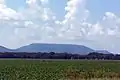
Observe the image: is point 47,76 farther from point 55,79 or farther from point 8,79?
point 8,79

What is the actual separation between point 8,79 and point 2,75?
134cm

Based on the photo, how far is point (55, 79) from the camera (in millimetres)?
30734

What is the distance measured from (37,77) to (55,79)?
59.7 inches

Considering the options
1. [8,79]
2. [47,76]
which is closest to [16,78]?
[8,79]

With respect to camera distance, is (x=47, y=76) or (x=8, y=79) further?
(x=47, y=76)

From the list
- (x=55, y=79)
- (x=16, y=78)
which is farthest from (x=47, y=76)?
(x=16, y=78)

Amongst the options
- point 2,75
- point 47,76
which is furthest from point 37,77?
point 2,75

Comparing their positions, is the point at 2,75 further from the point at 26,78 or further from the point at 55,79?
the point at 55,79

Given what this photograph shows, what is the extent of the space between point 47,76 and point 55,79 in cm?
74

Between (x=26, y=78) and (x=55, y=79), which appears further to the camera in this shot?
(x=55, y=79)

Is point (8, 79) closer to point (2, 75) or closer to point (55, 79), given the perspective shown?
Result: point (2, 75)

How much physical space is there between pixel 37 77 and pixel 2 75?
2.87 m

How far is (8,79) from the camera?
29.0m

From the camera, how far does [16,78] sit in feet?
97.0
